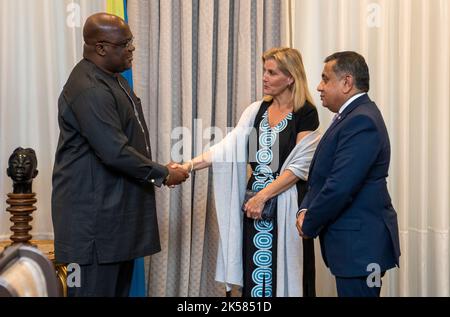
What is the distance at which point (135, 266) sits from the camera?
3.41m

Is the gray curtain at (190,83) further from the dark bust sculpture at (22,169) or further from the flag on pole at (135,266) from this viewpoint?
the dark bust sculpture at (22,169)

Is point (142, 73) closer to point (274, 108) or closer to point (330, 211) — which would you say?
point (274, 108)

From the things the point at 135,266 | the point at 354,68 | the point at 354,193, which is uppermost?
the point at 354,68

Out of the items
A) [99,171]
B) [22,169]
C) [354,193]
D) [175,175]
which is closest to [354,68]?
[354,193]

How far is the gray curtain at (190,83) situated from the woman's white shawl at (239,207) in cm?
37

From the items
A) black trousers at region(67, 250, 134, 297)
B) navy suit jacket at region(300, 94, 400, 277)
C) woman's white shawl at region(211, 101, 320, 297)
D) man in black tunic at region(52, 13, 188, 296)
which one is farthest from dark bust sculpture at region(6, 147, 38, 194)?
navy suit jacket at region(300, 94, 400, 277)

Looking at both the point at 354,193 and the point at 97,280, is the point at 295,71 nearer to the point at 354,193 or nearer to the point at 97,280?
the point at 354,193

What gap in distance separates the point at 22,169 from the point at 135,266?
0.82 meters

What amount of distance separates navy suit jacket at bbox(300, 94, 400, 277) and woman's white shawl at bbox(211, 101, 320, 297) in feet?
1.53

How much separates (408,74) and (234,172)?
46.8 inches

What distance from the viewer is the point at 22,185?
305cm

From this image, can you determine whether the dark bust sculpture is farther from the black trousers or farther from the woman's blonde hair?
the woman's blonde hair

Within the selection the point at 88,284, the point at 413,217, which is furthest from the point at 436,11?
the point at 88,284

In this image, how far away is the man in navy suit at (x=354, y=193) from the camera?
2.43 m
